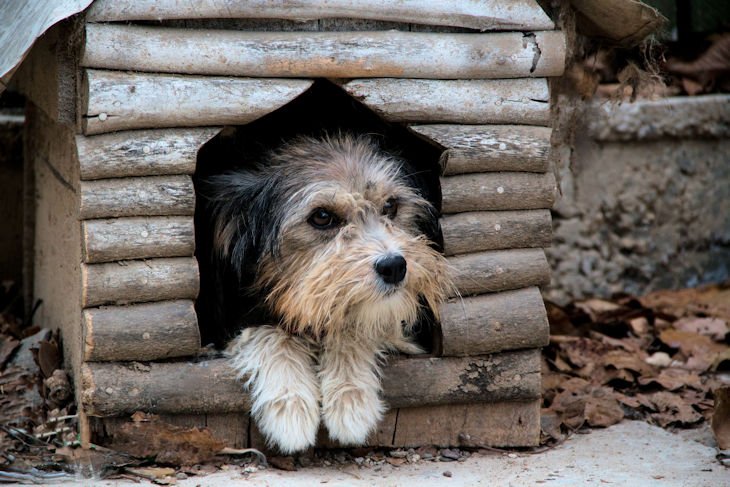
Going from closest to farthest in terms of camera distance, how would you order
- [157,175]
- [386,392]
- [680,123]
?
1. [157,175]
2. [386,392]
3. [680,123]

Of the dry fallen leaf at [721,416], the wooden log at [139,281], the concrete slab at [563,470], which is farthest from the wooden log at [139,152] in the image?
the dry fallen leaf at [721,416]

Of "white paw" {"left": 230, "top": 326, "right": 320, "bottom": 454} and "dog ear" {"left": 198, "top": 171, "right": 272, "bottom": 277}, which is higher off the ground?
"dog ear" {"left": 198, "top": 171, "right": 272, "bottom": 277}

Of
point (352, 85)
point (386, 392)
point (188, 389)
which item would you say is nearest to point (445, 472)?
point (386, 392)

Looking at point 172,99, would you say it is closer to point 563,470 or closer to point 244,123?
point 244,123

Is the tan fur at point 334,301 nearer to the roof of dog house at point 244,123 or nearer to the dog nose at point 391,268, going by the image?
the dog nose at point 391,268

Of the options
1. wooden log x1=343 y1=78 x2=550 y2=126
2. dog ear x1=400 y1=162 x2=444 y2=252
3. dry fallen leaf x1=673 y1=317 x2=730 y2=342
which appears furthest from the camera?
dry fallen leaf x1=673 y1=317 x2=730 y2=342

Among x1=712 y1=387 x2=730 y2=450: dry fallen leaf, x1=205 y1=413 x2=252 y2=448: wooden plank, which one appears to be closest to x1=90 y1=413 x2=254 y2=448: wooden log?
x1=205 y1=413 x2=252 y2=448: wooden plank

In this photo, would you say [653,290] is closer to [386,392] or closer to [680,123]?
[680,123]

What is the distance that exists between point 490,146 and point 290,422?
1431 millimetres

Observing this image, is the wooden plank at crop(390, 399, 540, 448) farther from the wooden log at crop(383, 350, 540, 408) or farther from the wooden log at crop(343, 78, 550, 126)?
the wooden log at crop(343, 78, 550, 126)

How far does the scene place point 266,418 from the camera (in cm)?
433

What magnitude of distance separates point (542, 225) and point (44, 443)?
231 cm

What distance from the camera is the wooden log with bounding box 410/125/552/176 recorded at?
14.8 ft

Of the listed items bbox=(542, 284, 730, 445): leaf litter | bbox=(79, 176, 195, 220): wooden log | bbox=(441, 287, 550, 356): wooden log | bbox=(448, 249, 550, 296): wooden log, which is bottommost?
bbox=(542, 284, 730, 445): leaf litter
